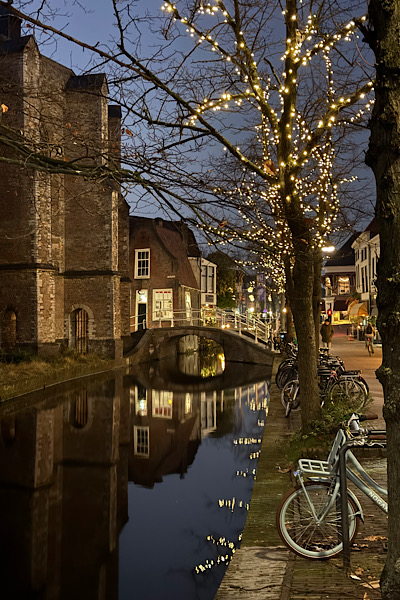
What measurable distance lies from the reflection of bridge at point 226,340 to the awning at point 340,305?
96.2 feet

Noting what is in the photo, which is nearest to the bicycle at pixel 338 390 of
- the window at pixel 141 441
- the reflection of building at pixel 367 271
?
the window at pixel 141 441

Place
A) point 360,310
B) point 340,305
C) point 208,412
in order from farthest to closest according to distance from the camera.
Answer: point 340,305, point 360,310, point 208,412

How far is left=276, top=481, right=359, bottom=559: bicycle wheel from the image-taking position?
14.6 feet

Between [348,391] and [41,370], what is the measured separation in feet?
43.8

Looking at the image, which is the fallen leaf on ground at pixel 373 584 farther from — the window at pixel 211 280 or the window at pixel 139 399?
the window at pixel 211 280

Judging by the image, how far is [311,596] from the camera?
3.79 meters

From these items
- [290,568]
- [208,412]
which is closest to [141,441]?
[208,412]

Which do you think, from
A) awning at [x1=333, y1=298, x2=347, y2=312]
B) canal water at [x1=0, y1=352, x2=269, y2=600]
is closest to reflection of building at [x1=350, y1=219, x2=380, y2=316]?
awning at [x1=333, y1=298, x2=347, y2=312]

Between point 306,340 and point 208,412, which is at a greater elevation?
point 306,340

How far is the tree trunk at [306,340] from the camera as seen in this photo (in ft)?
28.1

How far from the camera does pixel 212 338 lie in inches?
1363

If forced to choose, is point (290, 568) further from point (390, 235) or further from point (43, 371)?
point (43, 371)

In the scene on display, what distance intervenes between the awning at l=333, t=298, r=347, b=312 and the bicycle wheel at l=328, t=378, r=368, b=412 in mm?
52652

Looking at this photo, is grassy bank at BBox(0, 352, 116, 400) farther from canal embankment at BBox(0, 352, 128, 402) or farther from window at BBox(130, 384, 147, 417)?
window at BBox(130, 384, 147, 417)
